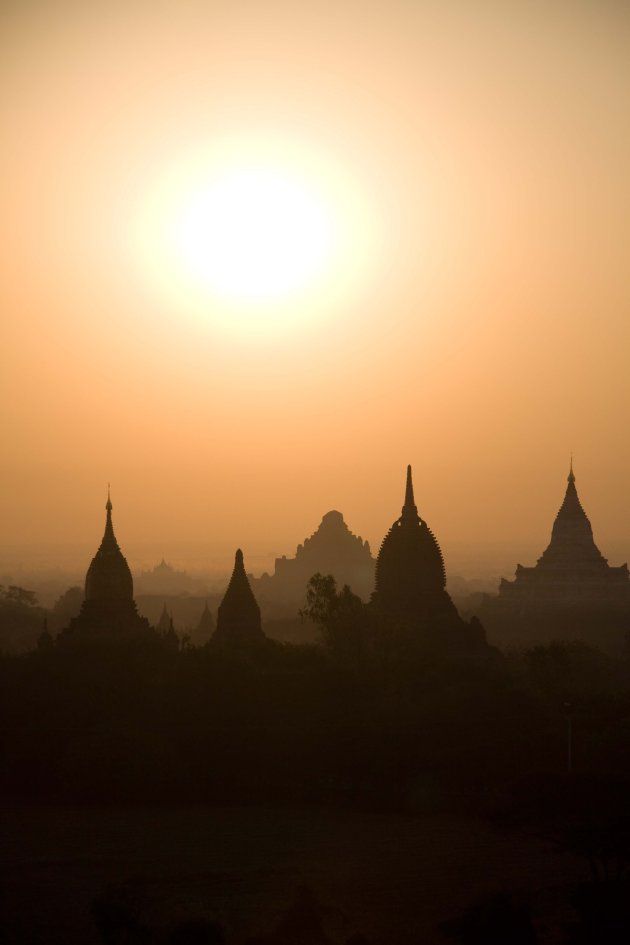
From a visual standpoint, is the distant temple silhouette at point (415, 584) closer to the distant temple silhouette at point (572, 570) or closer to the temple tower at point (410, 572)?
the temple tower at point (410, 572)

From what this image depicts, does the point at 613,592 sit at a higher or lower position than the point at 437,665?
higher

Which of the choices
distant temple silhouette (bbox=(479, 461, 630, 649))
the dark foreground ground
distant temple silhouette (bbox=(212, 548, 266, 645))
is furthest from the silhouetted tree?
distant temple silhouette (bbox=(479, 461, 630, 649))

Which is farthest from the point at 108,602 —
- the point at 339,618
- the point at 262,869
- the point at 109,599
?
the point at 262,869

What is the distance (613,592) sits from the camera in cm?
13625

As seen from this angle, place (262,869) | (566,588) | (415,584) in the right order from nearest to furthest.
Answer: (262,869), (415,584), (566,588)

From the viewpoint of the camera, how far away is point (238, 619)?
251ft

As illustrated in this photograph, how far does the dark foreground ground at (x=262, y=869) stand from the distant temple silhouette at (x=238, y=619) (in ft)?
71.9

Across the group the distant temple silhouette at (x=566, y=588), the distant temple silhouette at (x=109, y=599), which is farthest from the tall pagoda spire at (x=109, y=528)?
the distant temple silhouette at (x=566, y=588)

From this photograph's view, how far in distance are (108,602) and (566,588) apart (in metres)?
66.3

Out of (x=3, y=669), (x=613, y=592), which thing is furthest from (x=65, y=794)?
(x=613, y=592)

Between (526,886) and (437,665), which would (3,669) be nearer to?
(437,665)

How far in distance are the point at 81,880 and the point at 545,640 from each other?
79.4m

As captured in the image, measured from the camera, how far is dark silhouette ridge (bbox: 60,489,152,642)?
76625 millimetres

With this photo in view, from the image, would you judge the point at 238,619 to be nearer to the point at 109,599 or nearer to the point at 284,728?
the point at 109,599
